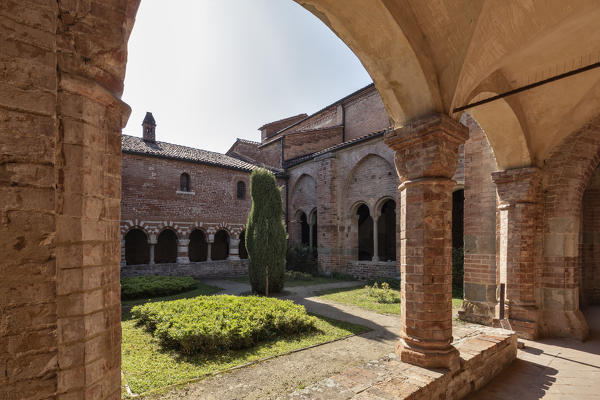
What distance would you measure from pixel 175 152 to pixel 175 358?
1217cm

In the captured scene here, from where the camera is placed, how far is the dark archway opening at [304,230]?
1797cm

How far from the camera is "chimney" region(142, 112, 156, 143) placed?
15.5m

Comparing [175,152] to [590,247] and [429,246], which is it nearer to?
[429,246]

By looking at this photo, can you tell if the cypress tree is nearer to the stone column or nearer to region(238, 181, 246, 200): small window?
the stone column

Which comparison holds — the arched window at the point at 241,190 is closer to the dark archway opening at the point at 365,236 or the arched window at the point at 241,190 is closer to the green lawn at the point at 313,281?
the green lawn at the point at 313,281

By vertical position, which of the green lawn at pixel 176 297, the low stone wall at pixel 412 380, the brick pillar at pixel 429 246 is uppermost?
the brick pillar at pixel 429 246

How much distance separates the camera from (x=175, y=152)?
1506 centimetres

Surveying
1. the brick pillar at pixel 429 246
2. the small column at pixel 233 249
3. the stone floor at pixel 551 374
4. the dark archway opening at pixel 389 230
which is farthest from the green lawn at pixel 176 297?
the dark archway opening at pixel 389 230

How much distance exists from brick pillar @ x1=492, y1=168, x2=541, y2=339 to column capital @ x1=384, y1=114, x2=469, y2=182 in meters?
3.09

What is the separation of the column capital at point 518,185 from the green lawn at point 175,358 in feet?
12.5

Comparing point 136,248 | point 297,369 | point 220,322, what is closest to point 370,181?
point 220,322

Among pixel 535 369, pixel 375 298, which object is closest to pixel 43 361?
pixel 535 369

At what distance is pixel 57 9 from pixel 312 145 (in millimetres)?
17878

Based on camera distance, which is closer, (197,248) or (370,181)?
(370,181)
